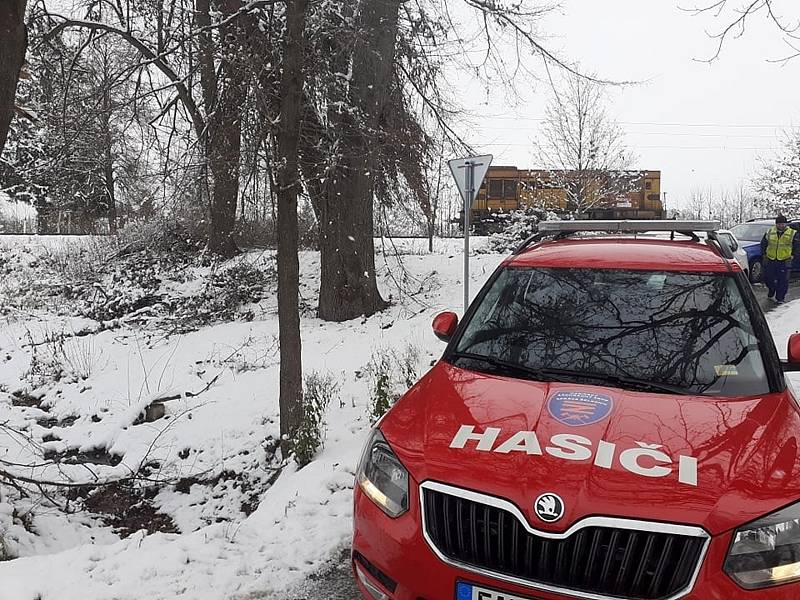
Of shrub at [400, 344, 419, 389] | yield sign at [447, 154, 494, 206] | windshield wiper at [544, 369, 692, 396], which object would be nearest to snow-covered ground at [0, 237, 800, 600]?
shrub at [400, 344, 419, 389]

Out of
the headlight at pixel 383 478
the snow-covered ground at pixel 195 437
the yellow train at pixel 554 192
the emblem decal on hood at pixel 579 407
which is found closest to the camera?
the headlight at pixel 383 478

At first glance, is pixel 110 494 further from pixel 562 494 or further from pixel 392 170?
pixel 392 170

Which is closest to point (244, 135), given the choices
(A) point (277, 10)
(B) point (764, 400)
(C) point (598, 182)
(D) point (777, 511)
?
(A) point (277, 10)

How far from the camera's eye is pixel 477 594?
2205 millimetres

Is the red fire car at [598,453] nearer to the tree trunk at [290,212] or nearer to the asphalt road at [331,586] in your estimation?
the asphalt road at [331,586]

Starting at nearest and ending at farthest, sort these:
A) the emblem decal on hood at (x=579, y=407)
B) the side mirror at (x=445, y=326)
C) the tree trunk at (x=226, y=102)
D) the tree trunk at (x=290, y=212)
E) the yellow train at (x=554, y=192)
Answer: the emblem decal on hood at (x=579, y=407) < the side mirror at (x=445, y=326) < the tree trunk at (x=290, y=212) < the tree trunk at (x=226, y=102) < the yellow train at (x=554, y=192)

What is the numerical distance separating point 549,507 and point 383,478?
758 millimetres

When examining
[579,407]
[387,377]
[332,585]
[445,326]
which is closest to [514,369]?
[579,407]

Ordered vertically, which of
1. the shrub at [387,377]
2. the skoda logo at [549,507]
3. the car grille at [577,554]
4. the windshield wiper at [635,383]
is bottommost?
the shrub at [387,377]

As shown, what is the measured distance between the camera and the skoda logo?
217cm

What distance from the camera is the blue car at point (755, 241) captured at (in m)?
15.4

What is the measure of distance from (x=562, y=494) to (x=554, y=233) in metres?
2.77

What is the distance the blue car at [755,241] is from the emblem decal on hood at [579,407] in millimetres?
14332

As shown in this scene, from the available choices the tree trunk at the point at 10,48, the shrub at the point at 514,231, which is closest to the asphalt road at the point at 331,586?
the tree trunk at the point at 10,48
